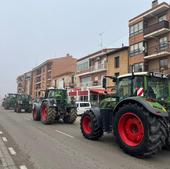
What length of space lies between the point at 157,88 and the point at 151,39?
24879mm

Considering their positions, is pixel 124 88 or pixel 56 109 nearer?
pixel 124 88

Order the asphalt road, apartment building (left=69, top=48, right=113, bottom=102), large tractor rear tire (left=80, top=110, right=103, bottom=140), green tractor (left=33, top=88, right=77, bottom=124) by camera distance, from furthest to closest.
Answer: apartment building (left=69, top=48, right=113, bottom=102)
green tractor (left=33, top=88, right=77, bottom=124)
large tractor rear tire (left=80, top=110, right=103, bottom=140)
the asphalt road

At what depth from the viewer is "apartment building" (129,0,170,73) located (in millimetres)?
29208

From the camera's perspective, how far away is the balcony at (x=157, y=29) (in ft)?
94.7

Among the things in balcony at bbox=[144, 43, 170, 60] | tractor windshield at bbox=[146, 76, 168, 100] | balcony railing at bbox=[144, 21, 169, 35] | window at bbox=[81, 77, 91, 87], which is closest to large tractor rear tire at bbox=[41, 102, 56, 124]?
tractor windshield at bbox=[146, 76, 168, 100]

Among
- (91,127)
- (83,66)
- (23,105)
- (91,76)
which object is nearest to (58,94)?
(91,127)

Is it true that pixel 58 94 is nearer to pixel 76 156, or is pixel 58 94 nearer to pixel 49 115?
pixel 49 115

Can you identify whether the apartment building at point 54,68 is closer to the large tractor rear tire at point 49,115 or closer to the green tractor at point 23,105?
the green tractor at point 23,105

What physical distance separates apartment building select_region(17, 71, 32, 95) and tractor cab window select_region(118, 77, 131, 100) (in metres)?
89.5

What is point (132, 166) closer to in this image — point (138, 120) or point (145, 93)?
point (138, 120)

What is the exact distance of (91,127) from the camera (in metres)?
9.26

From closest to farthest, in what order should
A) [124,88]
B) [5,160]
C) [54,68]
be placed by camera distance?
[5,160]
[124,88]
[54,68]

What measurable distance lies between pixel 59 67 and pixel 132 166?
6407 cm

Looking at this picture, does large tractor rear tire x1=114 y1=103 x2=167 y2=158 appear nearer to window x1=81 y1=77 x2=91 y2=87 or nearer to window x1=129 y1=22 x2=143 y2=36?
window x1=129 y1=22 x2=143 y2=36
